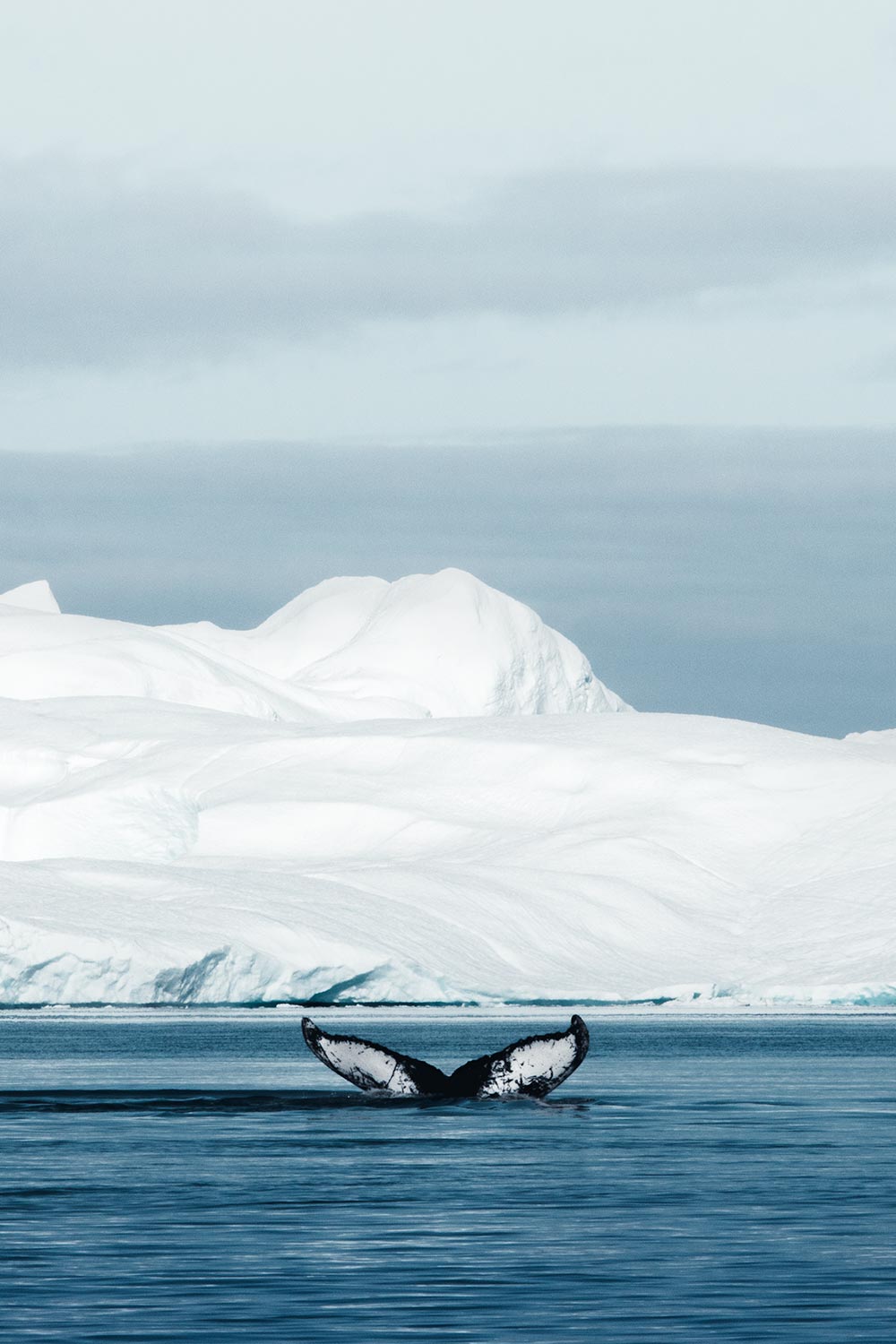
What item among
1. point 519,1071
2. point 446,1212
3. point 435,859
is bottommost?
point 435,859

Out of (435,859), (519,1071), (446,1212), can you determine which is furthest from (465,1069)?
(435,859)

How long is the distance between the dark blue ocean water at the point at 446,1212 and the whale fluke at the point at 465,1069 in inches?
15.9

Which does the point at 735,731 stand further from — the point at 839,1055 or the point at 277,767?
the point at 839,1055

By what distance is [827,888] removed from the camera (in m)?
96.6

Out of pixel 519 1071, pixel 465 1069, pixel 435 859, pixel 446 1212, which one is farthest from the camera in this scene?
pixel 435 859

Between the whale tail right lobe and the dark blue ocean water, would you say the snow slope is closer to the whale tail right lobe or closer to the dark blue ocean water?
the dark blue ocean water

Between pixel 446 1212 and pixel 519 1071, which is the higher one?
pixel 446 1212

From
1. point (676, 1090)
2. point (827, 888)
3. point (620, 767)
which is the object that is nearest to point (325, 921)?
point (827, 888)

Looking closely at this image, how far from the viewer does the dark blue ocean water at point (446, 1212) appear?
15.1m

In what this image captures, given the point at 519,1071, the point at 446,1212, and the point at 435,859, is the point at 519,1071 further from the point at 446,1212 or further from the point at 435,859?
the point at 435,859

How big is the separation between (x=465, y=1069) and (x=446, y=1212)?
583 inches

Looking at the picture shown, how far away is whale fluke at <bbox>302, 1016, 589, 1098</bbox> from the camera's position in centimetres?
3497

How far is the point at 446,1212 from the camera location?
21156mm

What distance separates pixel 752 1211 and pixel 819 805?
87888 mm
